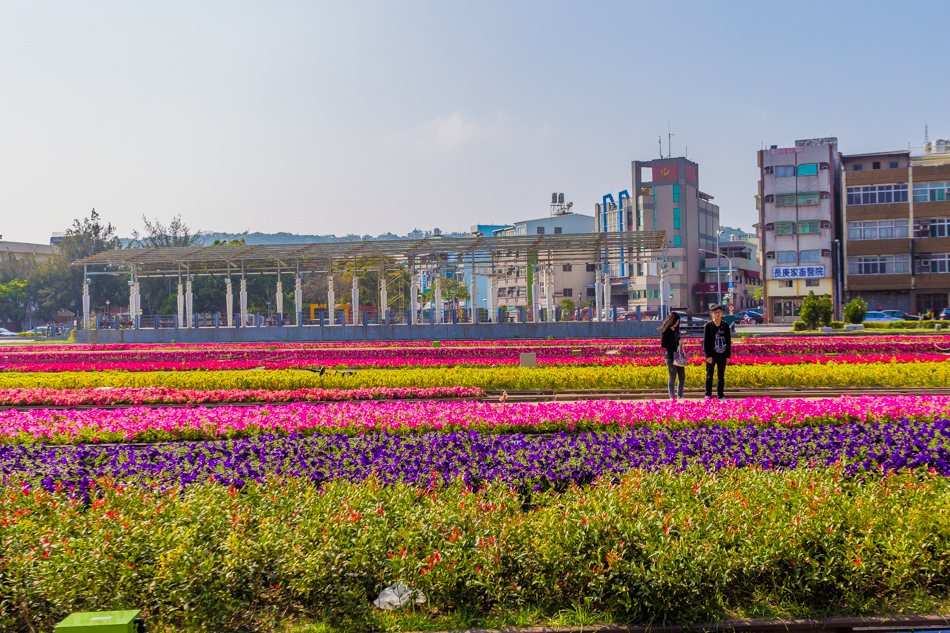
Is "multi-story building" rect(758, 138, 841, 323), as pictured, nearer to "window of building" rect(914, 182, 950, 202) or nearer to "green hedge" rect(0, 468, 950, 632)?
"window of building" rect(914, 182, 950, 202)

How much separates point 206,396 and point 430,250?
26312 mm

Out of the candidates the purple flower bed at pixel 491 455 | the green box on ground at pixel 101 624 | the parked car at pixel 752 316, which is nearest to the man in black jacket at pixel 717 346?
the purple flower bed at pixel 491 455

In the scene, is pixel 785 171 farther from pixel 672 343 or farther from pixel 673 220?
pixel 672 343

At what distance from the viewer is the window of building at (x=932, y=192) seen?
2485 inches

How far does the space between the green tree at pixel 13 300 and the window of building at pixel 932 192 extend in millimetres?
89075

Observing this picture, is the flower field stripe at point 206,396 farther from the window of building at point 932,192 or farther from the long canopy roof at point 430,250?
the window of building at point 932,192

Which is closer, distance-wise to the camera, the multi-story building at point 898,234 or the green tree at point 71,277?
the multi-story building at point 898,234

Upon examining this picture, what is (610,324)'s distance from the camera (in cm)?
3634

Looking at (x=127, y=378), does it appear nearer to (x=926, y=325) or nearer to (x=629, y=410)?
(x=629, y=410)

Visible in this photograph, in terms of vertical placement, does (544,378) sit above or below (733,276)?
below

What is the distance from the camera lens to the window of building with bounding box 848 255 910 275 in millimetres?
64062

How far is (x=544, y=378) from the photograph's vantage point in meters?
16.5

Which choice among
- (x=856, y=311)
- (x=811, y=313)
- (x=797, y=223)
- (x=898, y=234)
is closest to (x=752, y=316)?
(x=797, y=223)

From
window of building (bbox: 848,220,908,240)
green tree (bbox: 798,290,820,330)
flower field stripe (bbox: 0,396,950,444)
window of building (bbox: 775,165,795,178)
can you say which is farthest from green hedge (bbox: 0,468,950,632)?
window of building (bbox: 775,165,795,178)
